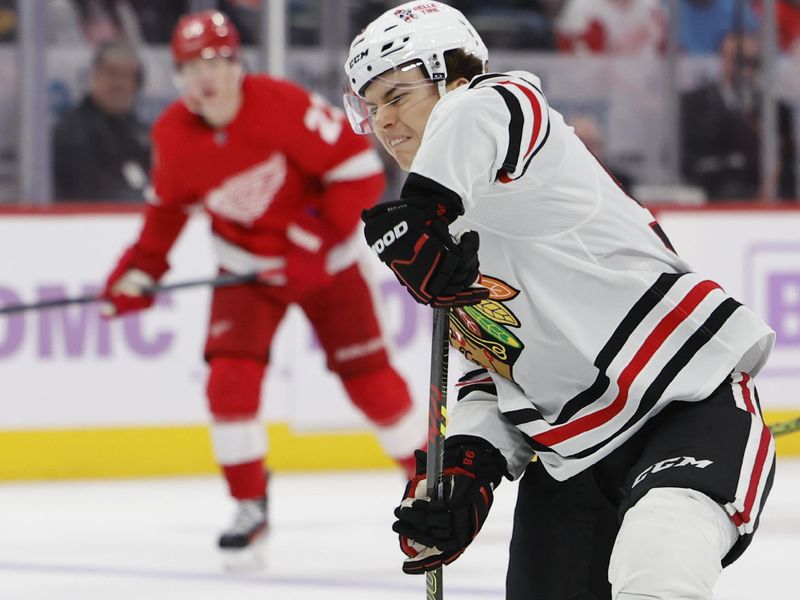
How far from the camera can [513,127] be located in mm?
1628

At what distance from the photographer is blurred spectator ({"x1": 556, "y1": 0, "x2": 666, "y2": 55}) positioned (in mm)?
5770

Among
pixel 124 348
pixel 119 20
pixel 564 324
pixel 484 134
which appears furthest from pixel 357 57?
pixel 119 20

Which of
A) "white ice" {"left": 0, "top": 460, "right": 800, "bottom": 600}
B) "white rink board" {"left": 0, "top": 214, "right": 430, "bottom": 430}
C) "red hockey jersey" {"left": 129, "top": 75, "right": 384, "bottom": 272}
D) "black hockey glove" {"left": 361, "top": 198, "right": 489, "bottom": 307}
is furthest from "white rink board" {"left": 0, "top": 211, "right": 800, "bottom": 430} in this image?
"black hockey glove" {"left": 361, "top": 198, "right": 489, "bottom": 307}

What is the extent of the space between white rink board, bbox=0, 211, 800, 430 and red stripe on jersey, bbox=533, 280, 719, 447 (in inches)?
114

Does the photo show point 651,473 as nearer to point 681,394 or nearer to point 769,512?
point 681,394

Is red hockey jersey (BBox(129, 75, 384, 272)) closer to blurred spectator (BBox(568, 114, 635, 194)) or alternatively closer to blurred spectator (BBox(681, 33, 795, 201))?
blurred spectator (BBox(568, 114, 635, 194))

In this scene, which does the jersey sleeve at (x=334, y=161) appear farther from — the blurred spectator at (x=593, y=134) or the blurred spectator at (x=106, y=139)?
the blurred spectator at (x=593, y=134)

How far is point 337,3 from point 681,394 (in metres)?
3.81

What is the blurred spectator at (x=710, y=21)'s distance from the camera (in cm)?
572

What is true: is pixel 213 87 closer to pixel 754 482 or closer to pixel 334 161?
pixel 334 161

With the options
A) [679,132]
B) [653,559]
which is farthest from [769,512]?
[653,559]

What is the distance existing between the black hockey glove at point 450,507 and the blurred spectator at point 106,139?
3.44 metres

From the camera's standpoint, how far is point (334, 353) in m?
3.79

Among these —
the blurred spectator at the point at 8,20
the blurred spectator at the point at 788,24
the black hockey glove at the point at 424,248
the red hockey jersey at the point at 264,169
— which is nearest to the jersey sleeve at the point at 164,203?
the red hockey jersey at the point at 264,169
